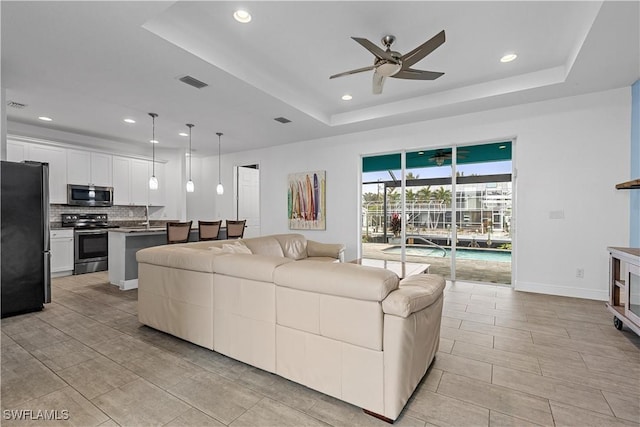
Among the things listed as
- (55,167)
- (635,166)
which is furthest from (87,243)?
(635,166)

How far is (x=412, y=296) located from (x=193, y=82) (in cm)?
348

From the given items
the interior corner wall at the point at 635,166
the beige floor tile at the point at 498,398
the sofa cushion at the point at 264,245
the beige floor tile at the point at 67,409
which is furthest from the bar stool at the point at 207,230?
the interior corner wall at the point at 635,166

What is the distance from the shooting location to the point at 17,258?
332cm

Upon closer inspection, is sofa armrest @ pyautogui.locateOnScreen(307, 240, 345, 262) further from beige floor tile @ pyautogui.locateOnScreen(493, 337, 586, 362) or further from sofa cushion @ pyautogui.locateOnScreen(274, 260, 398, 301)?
sofa cushion @ pyautogui.locateOnScreen(274, 260, 398, 301)

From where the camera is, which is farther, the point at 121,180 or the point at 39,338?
the point at 121,180

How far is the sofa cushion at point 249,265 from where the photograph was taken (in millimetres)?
2000

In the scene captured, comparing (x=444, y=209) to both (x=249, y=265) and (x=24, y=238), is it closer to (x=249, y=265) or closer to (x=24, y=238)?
(x=249, y=265)

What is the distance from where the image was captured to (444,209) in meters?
5.27

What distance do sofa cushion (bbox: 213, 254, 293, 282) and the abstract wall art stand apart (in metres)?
4.04

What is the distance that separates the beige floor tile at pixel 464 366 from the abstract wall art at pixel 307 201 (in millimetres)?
4077

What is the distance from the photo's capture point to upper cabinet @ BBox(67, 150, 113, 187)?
5.79 meters

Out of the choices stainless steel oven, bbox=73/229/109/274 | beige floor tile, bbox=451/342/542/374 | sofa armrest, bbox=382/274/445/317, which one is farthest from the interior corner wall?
stainless steel oven, bbox=73/229/109/274

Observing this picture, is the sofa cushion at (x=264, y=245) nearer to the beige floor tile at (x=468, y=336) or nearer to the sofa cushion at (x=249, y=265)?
the sofa cushion at (x=249, y=265)

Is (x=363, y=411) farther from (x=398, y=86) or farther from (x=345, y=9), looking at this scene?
(x=398, y=86)
